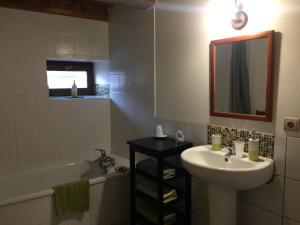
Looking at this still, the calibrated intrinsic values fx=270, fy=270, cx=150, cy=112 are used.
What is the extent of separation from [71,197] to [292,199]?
5.53ft

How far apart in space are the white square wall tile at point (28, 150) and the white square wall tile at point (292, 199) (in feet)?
7.62

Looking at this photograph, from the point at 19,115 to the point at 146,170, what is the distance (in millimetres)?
1430

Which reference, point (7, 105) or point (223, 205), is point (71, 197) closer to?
point (7, 105)

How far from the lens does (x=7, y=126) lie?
262 cm

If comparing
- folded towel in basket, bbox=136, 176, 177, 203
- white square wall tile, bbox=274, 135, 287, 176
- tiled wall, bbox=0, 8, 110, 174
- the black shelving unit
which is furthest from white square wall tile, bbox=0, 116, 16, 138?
white square wall tile, bbox=274, 135, 287, 176

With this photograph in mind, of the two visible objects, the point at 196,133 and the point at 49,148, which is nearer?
the point at 196,133

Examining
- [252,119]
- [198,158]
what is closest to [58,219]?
[198,158]

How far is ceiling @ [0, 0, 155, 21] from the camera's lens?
2.45 metres

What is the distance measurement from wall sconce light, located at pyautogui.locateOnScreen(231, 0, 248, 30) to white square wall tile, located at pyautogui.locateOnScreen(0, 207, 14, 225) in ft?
6.98

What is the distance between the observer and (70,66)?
10.8 ft

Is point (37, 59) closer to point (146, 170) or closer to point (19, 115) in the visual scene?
point (19, 115)

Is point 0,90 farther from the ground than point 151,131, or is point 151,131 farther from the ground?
point 0,90

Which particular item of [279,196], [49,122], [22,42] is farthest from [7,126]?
[279,196]

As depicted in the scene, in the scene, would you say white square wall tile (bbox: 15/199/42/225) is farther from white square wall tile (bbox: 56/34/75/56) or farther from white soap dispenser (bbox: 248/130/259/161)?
white soap dispenser (bbox: 248/130/259/161)
